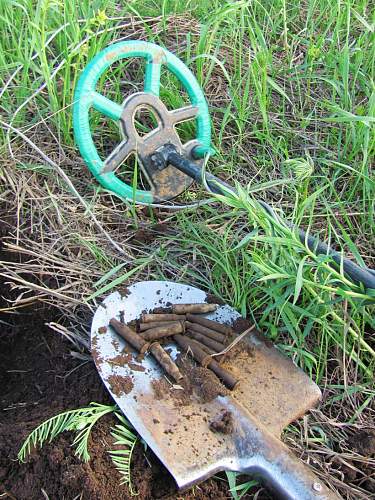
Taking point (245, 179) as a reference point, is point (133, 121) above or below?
above

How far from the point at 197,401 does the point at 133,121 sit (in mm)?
893

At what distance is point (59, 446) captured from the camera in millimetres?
1415

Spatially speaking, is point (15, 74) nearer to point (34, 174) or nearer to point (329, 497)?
point (34, 174)

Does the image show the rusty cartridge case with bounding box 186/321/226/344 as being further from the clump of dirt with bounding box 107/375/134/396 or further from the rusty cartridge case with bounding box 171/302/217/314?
the clump of dirt with bounding box 107/375/134/396

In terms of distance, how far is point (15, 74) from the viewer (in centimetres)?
212

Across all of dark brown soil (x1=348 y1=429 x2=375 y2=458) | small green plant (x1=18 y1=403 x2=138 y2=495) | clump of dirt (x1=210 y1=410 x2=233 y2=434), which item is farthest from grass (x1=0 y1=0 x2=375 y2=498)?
small green plant (x1=18 y1=403 x2=138 y2=495)

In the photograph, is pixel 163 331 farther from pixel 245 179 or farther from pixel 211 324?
pixel 245 179

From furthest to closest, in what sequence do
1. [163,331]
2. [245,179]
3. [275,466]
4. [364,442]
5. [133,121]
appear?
[245,179]
[133,121]
[163,331]
[364,442]
[275,466]

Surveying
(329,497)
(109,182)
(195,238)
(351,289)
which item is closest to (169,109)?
(109,182)

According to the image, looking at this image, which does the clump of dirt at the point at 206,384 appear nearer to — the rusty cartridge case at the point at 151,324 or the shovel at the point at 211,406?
the shovel at the point at 211,406

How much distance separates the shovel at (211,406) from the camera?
1.40m

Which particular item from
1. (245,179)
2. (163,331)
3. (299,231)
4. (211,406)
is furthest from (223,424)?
(245,179)

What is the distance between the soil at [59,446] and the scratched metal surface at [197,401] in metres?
0.04

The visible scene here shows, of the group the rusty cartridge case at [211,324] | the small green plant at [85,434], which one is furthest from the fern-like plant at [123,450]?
the rusty cartridge case at [211,324]
